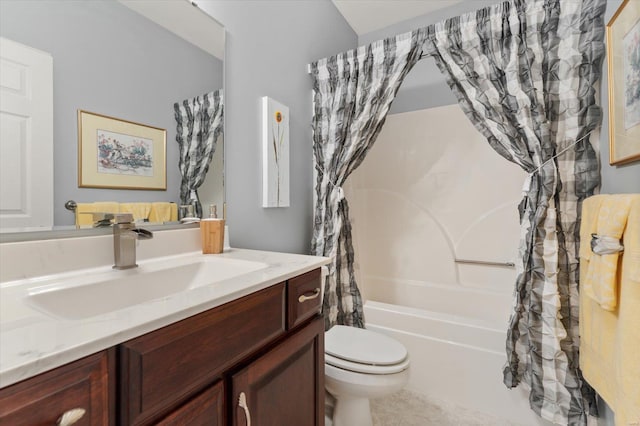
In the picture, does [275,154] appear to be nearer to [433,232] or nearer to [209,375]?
[209,375]

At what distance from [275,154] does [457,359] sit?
1.55 m

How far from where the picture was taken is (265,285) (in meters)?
0.83

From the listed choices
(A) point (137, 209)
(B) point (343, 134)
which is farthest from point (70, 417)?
(B) point (343, 134)

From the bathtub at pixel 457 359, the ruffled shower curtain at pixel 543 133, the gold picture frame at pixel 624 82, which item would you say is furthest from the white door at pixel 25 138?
the gold picture frame at pixel 624 82

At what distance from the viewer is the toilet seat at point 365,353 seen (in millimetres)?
1292

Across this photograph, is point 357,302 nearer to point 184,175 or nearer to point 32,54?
point 184,175

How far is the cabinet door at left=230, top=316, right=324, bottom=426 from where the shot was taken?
0.76m

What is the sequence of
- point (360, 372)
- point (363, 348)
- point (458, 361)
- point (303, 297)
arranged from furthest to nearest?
point (458, 361) → point (363, 348) → point (360, 372) → point (303, 297)

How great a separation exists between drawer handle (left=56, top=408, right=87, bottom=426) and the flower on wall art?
1.15 metres

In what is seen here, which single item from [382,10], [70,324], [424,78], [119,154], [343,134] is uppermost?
[382,10]

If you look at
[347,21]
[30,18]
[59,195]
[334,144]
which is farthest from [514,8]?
[59,195]

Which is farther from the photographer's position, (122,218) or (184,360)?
(122,218)

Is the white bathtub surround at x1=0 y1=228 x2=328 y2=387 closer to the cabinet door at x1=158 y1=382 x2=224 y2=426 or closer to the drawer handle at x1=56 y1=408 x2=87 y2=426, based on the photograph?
the drawer handle at x1=56 y1=408 x2=87 y2=426

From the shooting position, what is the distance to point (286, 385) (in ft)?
3.02
